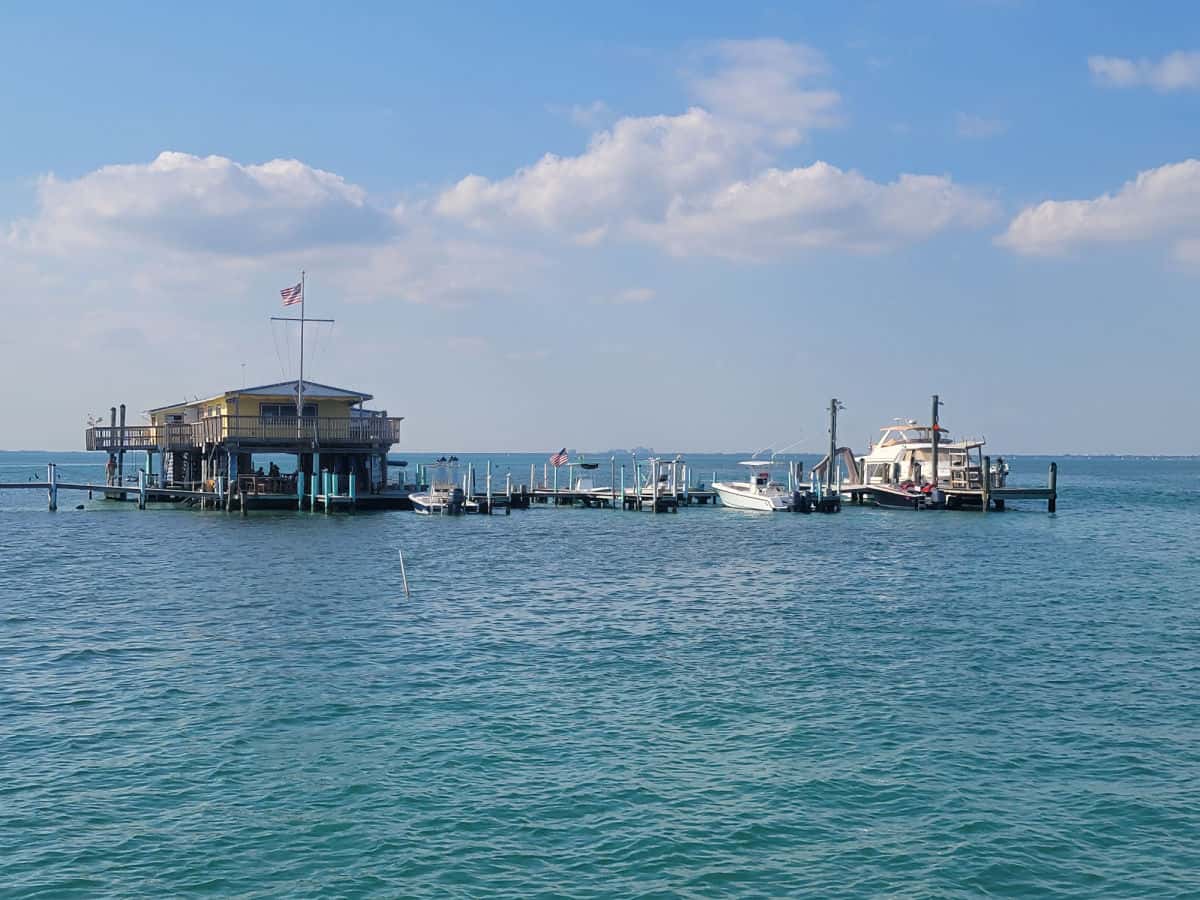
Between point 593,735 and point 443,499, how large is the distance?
44320mm

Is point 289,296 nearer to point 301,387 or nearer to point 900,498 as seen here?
point 301,387

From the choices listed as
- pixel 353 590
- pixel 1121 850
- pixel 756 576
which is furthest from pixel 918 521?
pixel 1121 850

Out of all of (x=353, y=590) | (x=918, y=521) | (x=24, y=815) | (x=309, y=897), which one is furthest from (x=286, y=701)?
(x=918, y=521)

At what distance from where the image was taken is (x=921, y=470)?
7481 cm

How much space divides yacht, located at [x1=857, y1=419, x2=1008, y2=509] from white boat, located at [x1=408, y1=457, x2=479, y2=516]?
99.6ft

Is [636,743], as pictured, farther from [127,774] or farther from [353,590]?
[353,590]

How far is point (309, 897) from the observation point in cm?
1145

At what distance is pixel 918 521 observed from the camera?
62.6 metres

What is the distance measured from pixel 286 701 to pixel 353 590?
13.6 m

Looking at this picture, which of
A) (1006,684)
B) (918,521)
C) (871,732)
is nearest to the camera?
(871,732)

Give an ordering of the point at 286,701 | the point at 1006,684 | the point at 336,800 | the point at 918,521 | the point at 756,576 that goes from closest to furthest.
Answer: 1. the point at 336,800
2. the point at 286,701
3. the point at 1006,684
4. the point at 756,576
5. the point at 918,521

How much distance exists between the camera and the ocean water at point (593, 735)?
1238cm

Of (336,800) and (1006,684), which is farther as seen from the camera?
(1006,684)

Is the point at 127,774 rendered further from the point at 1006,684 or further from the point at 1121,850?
the point at 1006,684
